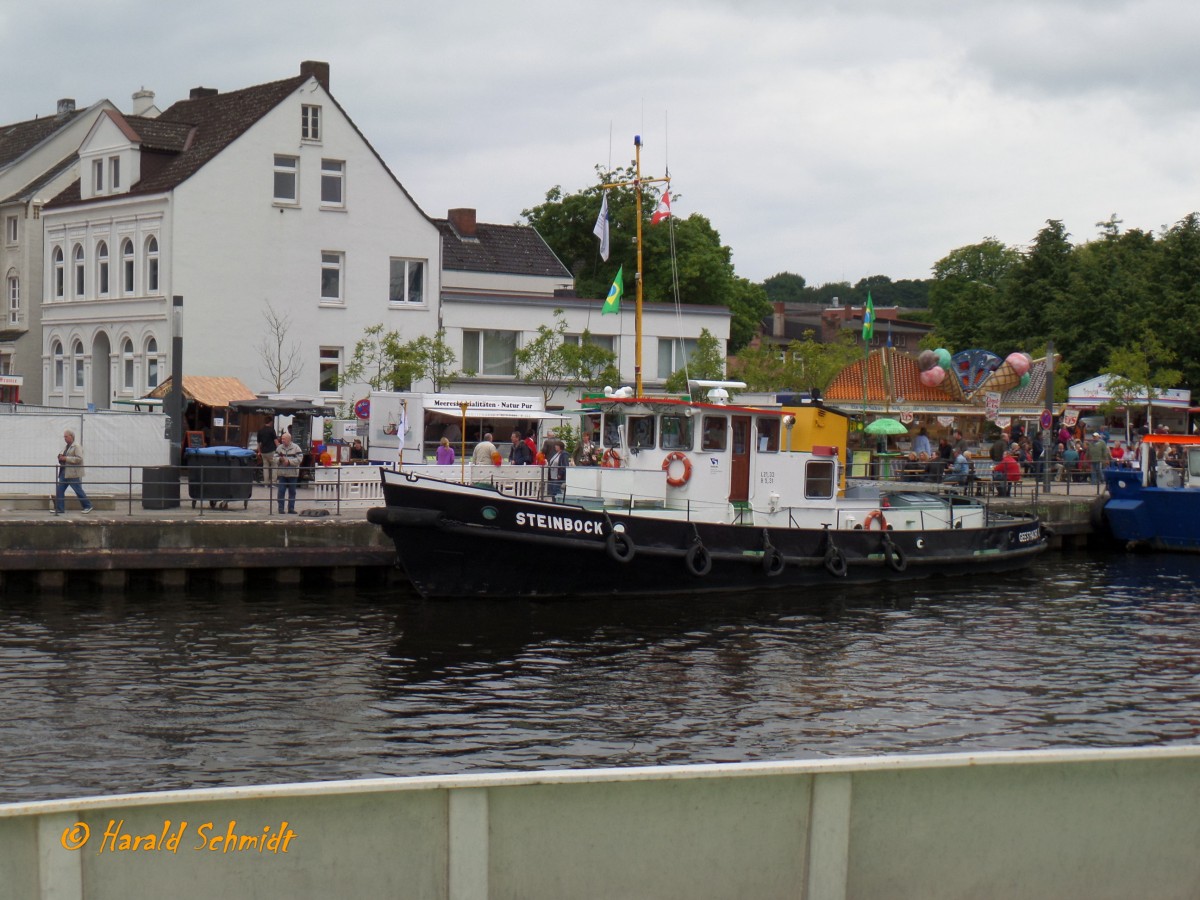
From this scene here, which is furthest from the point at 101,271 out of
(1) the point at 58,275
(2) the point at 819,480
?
(2) the point at 819,480

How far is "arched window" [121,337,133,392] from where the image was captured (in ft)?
157

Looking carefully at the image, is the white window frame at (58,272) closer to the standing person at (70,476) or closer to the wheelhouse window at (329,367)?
the wheelhouse window at (329,367)

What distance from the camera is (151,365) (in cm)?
4688

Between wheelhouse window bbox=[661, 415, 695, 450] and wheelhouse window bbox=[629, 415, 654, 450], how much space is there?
0.78 feet

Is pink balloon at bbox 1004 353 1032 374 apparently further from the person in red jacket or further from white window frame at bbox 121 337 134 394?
white window frame at bbox 121 337 134 394

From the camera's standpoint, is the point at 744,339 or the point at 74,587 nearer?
the point at 74,587

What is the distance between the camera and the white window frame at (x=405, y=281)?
5009 centimetres

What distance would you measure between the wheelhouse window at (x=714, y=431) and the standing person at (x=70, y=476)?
→ 11.4 m

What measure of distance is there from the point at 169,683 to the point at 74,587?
27.1 ft

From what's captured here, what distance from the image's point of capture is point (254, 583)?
2619cm

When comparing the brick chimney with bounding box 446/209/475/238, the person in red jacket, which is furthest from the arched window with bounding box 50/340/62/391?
the person in red jacket

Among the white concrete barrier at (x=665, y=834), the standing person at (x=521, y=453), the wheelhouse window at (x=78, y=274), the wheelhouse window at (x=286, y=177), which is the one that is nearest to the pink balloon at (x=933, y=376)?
the standing person at (x=521, y=453)

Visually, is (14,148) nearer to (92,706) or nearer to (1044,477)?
(1044,477)

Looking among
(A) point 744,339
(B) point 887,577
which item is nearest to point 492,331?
(B) point 887,577
